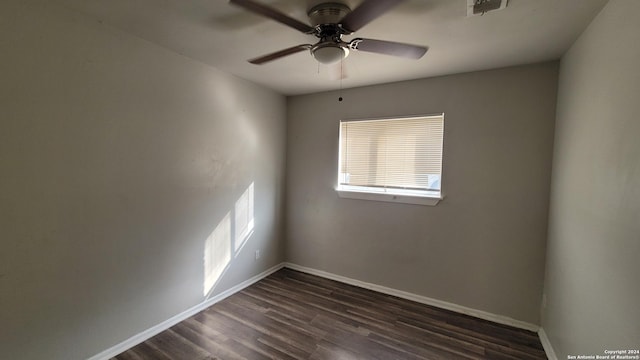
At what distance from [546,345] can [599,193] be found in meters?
1.47

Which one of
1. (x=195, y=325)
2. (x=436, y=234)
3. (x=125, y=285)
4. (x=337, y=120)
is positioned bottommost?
(x=195, y=325)

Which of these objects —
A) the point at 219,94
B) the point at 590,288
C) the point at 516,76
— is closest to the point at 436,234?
the point at 590,288

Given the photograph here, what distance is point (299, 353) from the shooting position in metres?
2.06

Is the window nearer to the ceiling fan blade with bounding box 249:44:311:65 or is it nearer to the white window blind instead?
the white window blind

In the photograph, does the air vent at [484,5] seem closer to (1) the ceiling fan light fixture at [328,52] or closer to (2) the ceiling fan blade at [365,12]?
(2) the ceiling fan blade at [365,12]

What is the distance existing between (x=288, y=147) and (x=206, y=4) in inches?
88.8

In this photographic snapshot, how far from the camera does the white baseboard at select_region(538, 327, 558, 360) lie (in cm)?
201

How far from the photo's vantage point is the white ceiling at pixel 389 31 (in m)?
1.59

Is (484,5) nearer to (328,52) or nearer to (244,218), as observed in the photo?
(328,52)

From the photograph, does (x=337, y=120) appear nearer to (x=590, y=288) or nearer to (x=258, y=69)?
(x=258, y=69)

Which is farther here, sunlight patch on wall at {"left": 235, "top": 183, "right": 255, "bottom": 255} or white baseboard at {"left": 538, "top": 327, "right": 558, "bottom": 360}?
sunlight patch on wall at {"left": 235, "top": 183, "right": 255, "bottom": 255}

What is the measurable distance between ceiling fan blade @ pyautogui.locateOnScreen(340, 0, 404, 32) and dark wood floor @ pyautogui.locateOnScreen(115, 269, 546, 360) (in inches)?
92.2

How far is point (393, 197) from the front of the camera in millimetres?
2994

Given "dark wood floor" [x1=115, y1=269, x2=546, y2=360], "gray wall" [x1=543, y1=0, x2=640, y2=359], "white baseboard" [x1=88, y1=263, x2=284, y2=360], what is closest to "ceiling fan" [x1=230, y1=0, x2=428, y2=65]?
"gray wall" [x1=543, y1=0, x2=640, y2=359]
